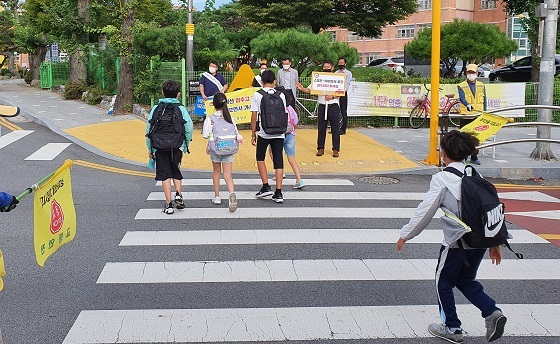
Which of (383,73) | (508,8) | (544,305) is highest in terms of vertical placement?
(508,8)

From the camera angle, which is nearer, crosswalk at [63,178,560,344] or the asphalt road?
crosswalk at [63,178,560,344]

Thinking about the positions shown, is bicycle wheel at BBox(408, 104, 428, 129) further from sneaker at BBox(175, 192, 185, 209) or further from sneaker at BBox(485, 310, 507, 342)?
sneaker at BBox(485, 310, 507, 342)

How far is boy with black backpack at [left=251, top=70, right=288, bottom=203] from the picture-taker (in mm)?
8547

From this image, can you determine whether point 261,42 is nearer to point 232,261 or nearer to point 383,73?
point 383,73

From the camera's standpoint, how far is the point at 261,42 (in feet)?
57.0

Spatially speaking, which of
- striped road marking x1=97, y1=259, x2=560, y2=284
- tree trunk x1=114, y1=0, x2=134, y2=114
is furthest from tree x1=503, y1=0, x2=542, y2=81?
striped road marking x1=97, y1=259, x2=560, y2=284

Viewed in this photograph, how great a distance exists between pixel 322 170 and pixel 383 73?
Answer: 6625 millimetres

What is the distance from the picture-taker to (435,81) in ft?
37.1

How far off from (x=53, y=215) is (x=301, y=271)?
261cm

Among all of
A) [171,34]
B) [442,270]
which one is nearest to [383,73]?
Answer: [171,34]

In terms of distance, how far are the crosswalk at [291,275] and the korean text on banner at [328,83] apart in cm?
446

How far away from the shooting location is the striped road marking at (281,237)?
686 centimetres

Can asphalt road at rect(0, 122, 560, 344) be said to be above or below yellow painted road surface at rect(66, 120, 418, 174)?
below

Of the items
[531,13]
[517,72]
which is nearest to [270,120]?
[531,13]
